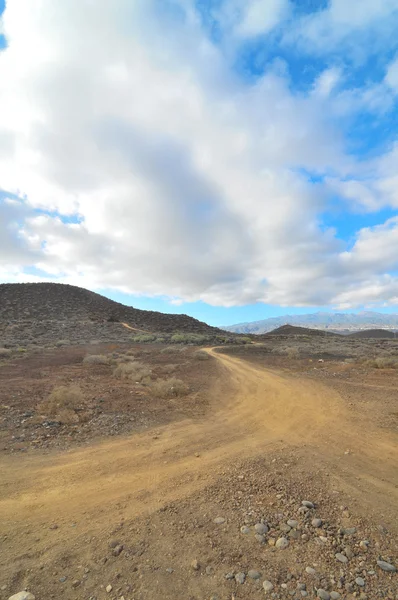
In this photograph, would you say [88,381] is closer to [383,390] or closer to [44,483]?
[44,483]

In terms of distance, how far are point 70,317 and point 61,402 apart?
2071 inches

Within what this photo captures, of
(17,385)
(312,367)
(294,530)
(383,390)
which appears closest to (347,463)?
(294,530)

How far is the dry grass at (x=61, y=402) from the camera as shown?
31.0 feet

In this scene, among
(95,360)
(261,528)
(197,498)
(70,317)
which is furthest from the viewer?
(70,317)

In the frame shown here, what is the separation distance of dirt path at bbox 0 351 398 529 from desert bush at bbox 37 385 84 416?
3.02 meters

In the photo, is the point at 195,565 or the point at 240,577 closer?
the point at 240,577

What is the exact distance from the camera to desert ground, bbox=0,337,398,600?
3.36 metres

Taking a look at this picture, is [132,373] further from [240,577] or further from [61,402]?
[240,577]

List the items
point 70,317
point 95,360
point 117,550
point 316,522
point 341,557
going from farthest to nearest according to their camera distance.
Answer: point 70,317, point 95,360, point 316,522, point 117,550, point 341,557

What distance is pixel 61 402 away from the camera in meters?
9.93

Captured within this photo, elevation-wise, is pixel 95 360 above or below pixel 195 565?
above

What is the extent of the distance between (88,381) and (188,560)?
11.9 m

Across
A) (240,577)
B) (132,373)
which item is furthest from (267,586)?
(132,373)

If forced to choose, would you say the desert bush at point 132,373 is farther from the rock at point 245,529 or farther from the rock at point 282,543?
the rock at point 282,543
